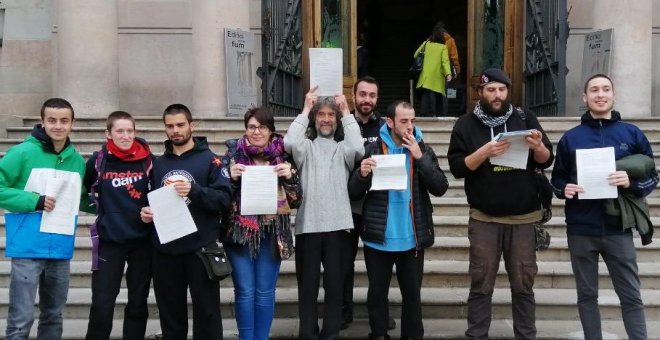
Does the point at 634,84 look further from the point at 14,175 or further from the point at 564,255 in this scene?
the point at 14,175

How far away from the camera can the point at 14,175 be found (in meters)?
4.74

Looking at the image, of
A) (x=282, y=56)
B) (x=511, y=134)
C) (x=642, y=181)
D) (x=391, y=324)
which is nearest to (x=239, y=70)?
(x=282, y=56)

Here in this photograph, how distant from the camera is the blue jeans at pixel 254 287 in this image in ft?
16.5

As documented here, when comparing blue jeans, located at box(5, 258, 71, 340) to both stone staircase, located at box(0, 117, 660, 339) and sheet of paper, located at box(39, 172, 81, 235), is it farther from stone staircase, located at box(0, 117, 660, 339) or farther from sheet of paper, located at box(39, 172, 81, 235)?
stone staircase, located at box(0, 117, 660, 339)

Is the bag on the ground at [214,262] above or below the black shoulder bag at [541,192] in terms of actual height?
below

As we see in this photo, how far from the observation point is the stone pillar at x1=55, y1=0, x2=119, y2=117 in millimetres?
10195

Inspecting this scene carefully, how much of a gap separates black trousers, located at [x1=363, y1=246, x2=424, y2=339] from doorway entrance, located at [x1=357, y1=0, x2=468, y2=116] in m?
12.0

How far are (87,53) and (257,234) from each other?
6475 mm

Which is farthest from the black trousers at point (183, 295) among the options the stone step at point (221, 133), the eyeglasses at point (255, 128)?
the stone step at point (221, 133)

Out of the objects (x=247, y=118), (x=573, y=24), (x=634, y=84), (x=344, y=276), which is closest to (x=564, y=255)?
(x=344, y=276)

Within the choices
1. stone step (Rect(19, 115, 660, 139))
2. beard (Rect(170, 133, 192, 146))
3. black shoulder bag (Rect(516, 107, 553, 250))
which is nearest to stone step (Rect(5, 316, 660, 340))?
black shoulder bag (Rect(516, 107, 553, 250))

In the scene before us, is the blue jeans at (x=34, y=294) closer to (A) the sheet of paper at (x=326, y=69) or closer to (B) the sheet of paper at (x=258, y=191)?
(B) the sheet of paper at (x=258, y=191)

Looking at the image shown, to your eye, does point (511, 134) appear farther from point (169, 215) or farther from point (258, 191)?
point (169, 215)

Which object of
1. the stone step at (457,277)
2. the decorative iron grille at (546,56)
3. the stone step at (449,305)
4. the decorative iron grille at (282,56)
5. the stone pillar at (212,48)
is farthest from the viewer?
the decorative iron grille at (282,56)
